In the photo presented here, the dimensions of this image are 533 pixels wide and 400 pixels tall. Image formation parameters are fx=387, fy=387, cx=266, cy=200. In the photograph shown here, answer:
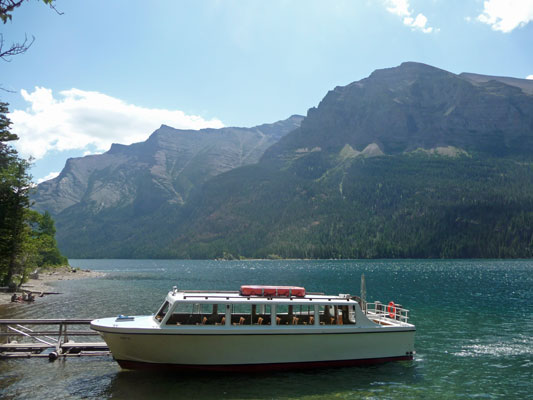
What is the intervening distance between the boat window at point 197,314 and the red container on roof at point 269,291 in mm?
1738

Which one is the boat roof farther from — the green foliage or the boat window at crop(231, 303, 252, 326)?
the green foliage

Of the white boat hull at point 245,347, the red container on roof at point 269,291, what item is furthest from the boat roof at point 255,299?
the white boat hull at point 245,347

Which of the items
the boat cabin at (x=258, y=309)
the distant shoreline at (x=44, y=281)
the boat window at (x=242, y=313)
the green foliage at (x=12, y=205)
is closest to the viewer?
the boat cabin at (x=258, y=309)

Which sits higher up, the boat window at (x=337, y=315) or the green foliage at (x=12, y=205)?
the green foliage at (x=12, y=205)

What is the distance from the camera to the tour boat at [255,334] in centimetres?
1944

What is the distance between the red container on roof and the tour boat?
6cm

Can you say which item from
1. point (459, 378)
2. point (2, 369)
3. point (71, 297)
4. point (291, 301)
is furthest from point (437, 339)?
→ point (71, 297)

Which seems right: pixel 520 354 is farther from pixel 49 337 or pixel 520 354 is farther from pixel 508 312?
pixel 49 337

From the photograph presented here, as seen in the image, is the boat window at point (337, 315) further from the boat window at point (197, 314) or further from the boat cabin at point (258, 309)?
the boat window at point (197, 314)

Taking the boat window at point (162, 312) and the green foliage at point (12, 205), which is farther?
the green foliage at point (12, 205)

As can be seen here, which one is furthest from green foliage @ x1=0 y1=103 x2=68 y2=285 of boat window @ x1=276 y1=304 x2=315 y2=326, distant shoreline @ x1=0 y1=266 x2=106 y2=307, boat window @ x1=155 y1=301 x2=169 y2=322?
boat window @ x1=276 y1=304 x2=315 y2=326

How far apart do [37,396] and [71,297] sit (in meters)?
42.3

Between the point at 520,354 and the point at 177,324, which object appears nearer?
the point at 177,324

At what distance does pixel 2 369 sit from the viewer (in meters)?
20.8
